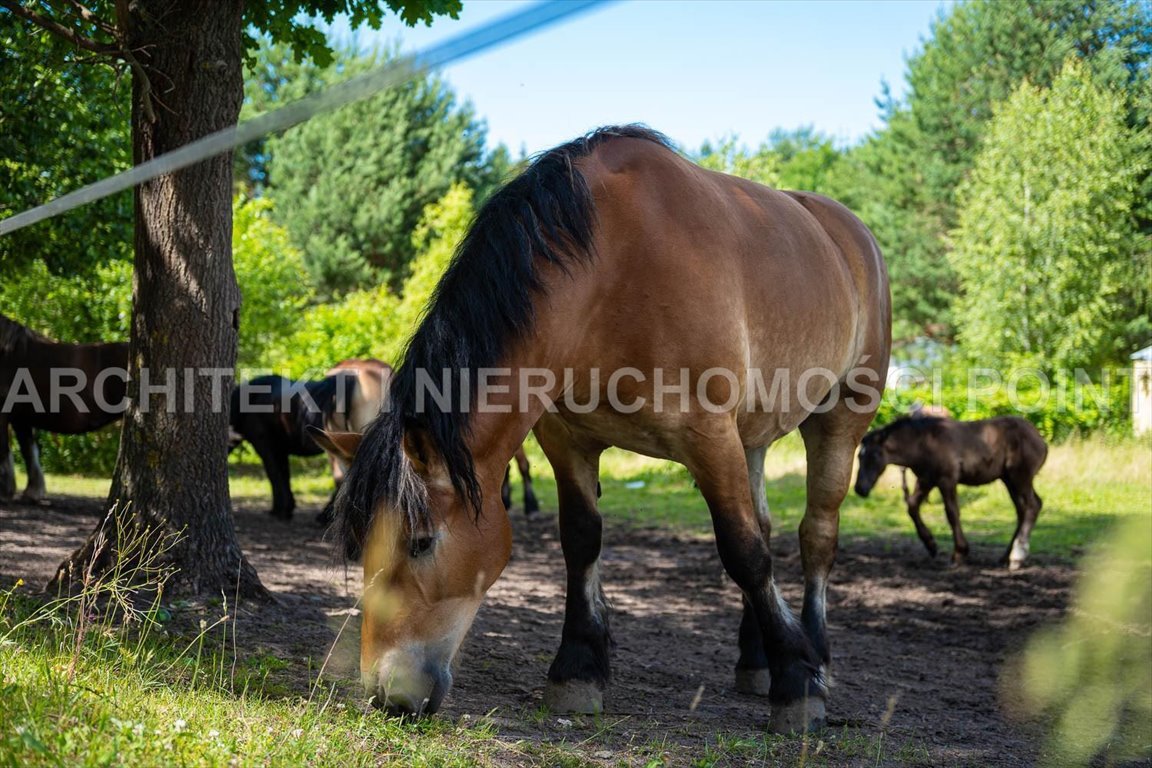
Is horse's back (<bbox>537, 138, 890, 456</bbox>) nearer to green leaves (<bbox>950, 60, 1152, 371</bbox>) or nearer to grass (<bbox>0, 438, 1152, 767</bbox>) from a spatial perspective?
grass (<bbox>0, 438, 1152, 767</bbox>)

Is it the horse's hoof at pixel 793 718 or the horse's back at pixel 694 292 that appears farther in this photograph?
the horse's hoof at pixel 793 718

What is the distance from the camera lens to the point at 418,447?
3.38 meters

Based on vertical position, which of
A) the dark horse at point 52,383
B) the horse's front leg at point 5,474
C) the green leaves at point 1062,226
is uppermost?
the green leaves at point 1062,226

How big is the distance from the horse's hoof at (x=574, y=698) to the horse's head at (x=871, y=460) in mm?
7399

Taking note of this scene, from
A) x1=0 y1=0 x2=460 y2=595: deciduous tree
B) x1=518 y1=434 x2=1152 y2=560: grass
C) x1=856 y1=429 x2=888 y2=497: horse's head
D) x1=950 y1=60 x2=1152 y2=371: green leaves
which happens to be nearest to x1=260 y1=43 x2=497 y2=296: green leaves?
x1=950 y1=60 x2=1152 y2=371: green leaves

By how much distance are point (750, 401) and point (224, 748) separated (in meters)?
2.70

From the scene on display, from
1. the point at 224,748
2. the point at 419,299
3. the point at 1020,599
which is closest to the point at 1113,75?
Answer: the point at 419,299

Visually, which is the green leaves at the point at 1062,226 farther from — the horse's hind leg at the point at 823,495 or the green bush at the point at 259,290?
the horse's hind leg at the point at 823,495

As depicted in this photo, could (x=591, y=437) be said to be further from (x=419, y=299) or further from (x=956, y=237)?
(x=956, y=237)

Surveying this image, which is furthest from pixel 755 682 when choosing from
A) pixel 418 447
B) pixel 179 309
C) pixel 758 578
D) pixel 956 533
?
pixel 956 533

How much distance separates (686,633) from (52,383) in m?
8.01

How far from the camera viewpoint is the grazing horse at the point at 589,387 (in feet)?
10.9

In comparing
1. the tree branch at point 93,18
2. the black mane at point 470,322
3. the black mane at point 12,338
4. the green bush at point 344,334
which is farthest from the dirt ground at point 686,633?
the green bush at point 344,334

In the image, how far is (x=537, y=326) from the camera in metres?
3.64
